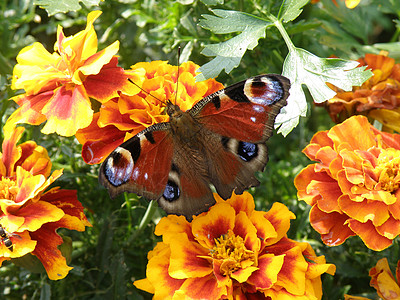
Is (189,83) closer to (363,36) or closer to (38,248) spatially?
(38,248)

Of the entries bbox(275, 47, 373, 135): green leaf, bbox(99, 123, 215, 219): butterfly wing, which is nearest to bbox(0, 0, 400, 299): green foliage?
bbox(275, 47, 373, 135): green leaf

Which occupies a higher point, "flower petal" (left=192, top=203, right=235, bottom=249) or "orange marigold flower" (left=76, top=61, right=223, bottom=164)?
"orange marigold flower" (left=76, top=61, right=223, bottom=164)

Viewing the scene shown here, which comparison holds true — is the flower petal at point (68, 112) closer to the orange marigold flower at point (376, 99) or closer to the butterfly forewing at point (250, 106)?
the butterfly forewing at point (250, 106)

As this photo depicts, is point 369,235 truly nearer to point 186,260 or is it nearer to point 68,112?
point 186,260

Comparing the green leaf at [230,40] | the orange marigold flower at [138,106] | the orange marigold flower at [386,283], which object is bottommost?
the orange marigold flower at [386,283]

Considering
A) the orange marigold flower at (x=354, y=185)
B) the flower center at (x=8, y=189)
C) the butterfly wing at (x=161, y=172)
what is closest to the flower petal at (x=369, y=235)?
the orange marigold flower at (x=354, y=185)

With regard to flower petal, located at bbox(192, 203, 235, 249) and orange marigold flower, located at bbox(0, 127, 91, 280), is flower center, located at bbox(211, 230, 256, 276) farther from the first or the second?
orange marigold flower, located at bbox(0, 127, 91, 280)

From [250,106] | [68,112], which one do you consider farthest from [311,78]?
[68,112]
